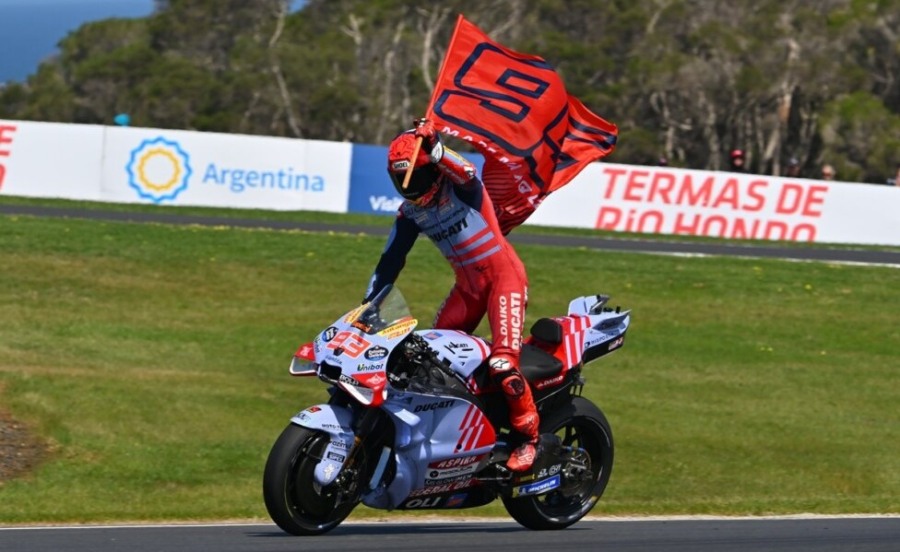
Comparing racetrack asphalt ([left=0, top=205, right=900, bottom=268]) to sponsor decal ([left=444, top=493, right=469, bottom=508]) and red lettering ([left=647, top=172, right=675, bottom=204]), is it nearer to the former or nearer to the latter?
red lettering ([left=647, top=172, right=675, bottom=204])

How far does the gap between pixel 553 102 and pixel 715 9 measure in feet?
173

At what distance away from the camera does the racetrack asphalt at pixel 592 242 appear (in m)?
25.3

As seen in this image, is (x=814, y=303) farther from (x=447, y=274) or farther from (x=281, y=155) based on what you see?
(x=281, y=155)

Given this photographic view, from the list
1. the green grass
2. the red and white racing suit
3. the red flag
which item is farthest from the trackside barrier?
the red and white racing suit

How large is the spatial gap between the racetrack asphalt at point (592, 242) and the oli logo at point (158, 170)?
6.64ft

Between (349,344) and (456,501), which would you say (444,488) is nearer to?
(456,501)

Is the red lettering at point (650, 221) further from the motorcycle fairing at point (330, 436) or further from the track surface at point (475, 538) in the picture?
the motorcycle fairing at point (330, 436)

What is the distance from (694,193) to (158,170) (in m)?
10.6

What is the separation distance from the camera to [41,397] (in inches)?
508

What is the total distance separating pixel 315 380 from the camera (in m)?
15.8

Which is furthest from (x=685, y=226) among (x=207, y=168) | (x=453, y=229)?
(x=453, y=229)

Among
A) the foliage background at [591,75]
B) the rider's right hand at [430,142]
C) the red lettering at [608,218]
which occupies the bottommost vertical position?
the foliage background at [591,75]

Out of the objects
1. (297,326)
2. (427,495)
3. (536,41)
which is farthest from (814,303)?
(536,41)

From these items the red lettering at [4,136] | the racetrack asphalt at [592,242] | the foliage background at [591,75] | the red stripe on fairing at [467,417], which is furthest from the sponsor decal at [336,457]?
the foliage background at [591,75]
